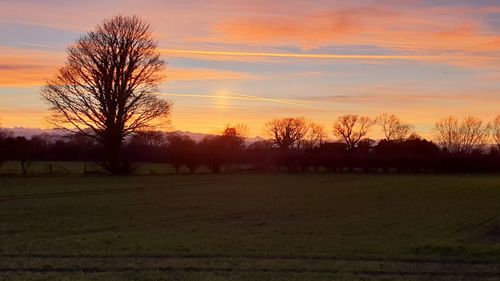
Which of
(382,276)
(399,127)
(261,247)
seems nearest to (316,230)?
(261,247)

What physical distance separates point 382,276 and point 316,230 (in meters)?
7.58

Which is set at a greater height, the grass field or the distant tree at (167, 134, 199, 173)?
the distant tree at (167, 134, 199, 173)

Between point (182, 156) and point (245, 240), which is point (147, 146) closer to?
point (182, 156)

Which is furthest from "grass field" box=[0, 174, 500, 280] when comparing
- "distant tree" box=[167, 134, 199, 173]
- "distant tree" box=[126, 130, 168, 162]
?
"distant tree" box=[167, 134, 199, 173]

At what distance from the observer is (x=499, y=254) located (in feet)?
48.6

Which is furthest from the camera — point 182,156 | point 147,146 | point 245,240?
point 182,156

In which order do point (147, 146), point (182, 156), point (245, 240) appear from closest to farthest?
point (245, 240) < point (147, 146) < point (182, 156)

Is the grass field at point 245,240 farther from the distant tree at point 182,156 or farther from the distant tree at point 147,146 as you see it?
the distant tree at point 182,156

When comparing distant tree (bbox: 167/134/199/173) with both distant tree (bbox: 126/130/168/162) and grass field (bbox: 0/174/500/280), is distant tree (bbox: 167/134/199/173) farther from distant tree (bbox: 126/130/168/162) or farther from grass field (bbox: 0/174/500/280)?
grass field (bbox: 0/174/500/280)

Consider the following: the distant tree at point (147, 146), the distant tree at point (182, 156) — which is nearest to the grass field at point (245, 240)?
the distant tree at point (147, 146)

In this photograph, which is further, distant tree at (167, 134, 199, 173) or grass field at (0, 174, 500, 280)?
distant tree at (167, 134, 199, 173)

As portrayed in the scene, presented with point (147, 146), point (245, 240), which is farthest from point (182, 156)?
point (245, 240)

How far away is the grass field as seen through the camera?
12.5 metres

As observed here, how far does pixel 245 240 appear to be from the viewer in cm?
1705
